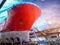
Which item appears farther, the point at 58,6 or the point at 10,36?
the point at 58,6

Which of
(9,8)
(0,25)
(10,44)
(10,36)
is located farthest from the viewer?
(0,25)

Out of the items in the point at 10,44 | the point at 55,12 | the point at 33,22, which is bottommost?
the point at 10,44

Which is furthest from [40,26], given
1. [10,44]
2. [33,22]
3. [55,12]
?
[10,44]

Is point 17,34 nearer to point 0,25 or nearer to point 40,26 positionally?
point 40,26

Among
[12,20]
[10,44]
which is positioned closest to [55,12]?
[12,20]

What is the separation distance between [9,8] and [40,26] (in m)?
0.65

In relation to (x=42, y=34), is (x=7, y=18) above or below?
above

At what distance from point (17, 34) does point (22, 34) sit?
0.25ft

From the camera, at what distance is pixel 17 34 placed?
2.29m

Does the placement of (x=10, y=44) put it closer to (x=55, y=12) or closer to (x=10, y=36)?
(x=10, y=36)

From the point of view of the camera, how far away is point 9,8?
2.75m

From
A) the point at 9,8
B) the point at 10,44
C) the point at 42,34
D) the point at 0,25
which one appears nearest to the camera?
the point at 10,44

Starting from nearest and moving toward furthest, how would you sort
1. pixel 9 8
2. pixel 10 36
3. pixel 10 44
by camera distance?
pixel 10 44 → pixel 10 36 → pixel 9 8

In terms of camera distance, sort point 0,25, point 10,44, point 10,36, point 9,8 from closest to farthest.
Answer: point 10,44 < point 10,36 < point 9,8 < point 0,25
